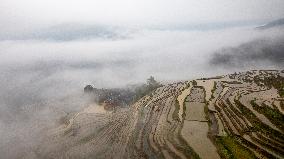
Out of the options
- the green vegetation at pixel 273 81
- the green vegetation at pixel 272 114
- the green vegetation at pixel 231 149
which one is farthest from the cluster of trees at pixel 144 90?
the green vegetation at pixel 231 149

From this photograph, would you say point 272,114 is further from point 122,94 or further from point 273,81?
point 122,94

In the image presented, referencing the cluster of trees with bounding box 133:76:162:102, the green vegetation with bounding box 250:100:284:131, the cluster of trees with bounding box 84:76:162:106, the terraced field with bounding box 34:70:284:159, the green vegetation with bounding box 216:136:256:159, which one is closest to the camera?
the green vegetation with bounding box 216:136:256:159

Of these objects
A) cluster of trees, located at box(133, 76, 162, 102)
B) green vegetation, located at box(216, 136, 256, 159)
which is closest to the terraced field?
green vegetation, located at box(216, 136, 256, 159)

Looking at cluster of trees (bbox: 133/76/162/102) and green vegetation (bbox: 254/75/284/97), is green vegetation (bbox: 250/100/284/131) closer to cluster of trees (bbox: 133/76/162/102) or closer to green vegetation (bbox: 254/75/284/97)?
green vegetation (bbox: 254/75/284/97)

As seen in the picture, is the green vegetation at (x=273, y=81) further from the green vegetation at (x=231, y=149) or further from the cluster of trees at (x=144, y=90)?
the green vegetation at (x=231, y=149)

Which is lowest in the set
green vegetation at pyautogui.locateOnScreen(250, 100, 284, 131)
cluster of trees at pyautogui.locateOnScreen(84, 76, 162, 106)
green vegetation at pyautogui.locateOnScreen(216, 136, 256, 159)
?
green vegetation at pyautogui.locateOnScreen(216, 136, 256, 159)

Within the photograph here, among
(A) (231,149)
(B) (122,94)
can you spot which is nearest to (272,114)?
(A) (231,149)

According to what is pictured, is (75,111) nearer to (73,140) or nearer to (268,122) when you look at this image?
(73,140)

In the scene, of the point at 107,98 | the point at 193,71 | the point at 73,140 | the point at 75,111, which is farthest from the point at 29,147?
the point at 193,71
